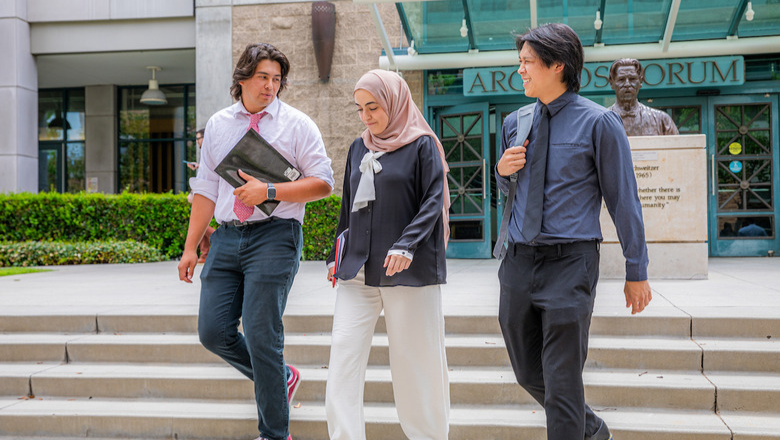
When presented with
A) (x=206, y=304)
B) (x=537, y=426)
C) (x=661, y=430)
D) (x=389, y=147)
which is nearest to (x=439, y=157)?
(x=389, y=147)

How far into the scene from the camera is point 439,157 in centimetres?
287

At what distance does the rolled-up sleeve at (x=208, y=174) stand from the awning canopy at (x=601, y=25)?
6.88m

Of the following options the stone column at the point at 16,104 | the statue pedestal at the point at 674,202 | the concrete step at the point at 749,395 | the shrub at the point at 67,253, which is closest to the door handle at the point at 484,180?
the statue pedestal at the point at 674,202

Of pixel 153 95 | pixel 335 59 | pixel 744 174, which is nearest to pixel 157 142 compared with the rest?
pixel 153 95

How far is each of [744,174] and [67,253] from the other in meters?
11.6

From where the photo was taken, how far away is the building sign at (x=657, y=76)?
10070mm

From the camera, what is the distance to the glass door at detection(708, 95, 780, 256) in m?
10.5

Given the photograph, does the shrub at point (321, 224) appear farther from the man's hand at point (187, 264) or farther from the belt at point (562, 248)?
the belt at point (562, 248)

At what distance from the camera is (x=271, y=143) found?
3.21 m

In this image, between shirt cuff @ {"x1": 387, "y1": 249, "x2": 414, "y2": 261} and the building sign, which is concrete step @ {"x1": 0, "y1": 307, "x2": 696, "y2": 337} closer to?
shirt cuff @ {"x1": 387, "y1": 249, "x2": 414, "y2": 261}

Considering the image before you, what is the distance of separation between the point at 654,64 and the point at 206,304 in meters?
9.35

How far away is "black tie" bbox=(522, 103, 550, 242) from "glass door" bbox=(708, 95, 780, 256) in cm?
913

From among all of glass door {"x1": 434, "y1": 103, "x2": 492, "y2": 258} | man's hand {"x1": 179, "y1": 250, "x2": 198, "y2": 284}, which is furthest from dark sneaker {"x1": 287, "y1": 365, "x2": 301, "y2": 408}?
glass door {"x1": 434, "y1": 103, "x2": 492, "y2": 258}

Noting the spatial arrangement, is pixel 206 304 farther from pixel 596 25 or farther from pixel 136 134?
pixel 136 134
